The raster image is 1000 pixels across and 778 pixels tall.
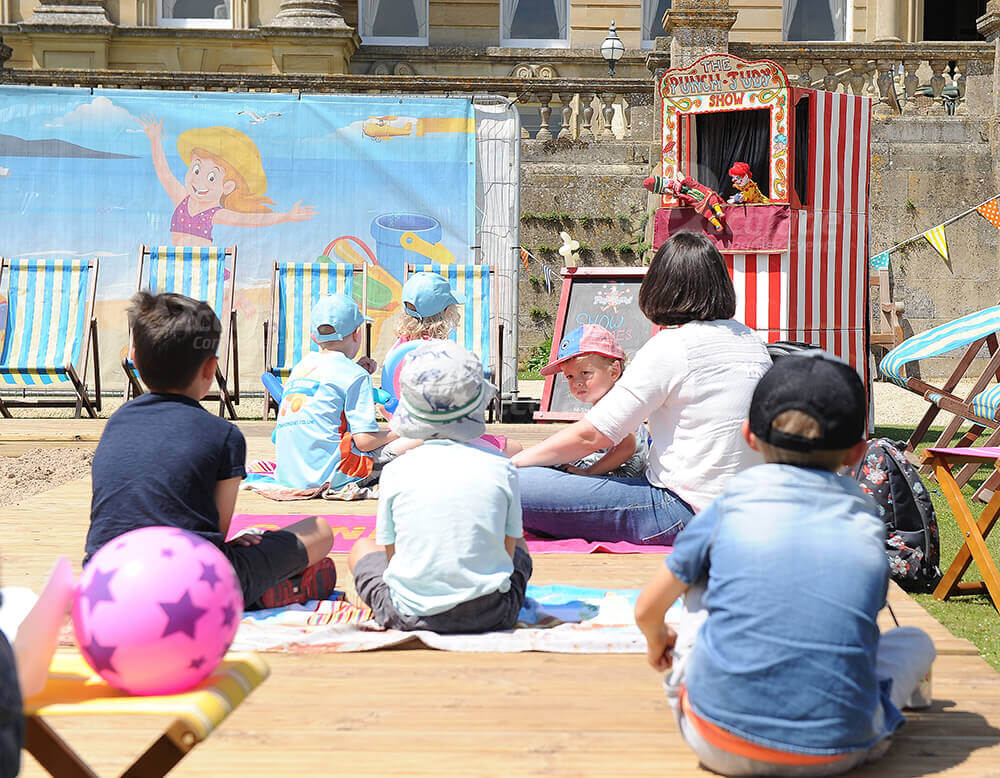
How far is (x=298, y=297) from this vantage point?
9.41 m

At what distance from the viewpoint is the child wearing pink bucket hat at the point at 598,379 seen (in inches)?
169

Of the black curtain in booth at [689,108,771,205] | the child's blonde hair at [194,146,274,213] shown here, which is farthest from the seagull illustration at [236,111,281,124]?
the black curtain in booth at [689,108,771,205]

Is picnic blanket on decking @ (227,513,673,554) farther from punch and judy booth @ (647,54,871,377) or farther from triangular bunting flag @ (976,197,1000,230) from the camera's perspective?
triangular bunting flag @ (976,197,1000,230)

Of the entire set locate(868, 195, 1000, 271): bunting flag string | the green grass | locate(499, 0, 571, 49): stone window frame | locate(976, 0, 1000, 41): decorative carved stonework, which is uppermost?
locate(499, 0, 571, 49): stone window frame

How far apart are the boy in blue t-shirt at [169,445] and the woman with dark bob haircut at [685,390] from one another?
1171mm

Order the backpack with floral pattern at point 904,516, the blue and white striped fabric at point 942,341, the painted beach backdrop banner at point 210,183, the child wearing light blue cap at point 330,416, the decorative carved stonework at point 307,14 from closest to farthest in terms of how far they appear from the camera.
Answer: the backpack with floral pattern at point 904,516 → the child wearing light blue cap at point 330,416 → the blue and white striped fabric at point 942,341 → the painted beach backdrop banner at point 210,183 → the decorative carved stonework at point 307,14

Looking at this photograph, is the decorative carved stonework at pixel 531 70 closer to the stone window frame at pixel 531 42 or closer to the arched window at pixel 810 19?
the stone window frame at pixel 531 42

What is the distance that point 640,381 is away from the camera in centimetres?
373

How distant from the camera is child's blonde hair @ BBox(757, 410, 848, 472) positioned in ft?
7.07

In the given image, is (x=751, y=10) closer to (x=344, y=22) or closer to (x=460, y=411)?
(x=344, y=22)

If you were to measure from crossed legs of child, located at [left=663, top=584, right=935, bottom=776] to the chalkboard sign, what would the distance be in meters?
5.97

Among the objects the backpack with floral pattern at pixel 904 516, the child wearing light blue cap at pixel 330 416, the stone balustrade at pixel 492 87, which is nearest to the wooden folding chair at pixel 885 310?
the stone balustrade at pixel 492 87

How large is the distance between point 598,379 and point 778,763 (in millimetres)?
2343

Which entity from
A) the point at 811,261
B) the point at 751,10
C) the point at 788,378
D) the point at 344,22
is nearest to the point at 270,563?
the point at 788,378
